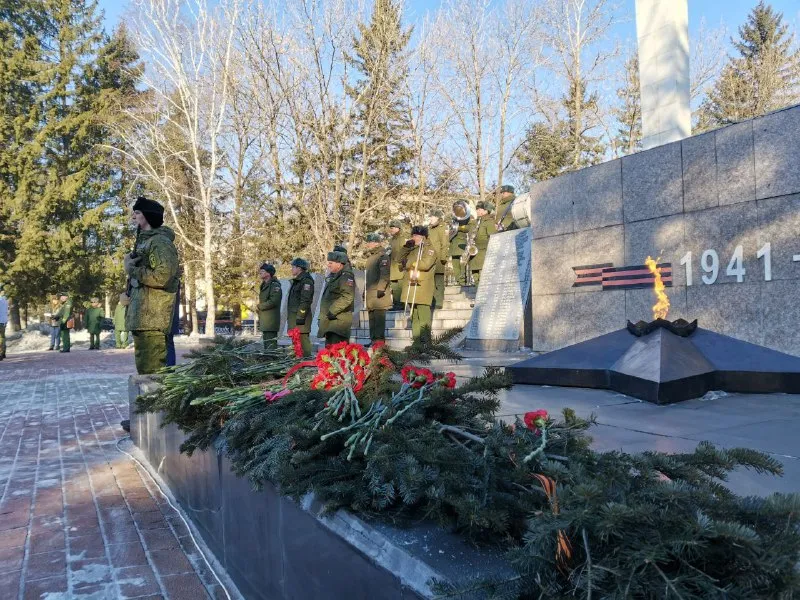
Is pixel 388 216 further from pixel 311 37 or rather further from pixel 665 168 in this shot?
pixel 665 168

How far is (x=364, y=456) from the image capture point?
80.5 inches

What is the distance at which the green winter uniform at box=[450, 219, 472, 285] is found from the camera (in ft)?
46.8

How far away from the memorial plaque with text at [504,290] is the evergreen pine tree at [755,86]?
25604 mm

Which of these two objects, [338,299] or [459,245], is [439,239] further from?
[338,299]

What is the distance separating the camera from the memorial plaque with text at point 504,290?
34.8 ft

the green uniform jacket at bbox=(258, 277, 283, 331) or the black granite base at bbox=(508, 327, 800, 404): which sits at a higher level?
the green uniform jacket at bbox=(258, 277, 283, 331)

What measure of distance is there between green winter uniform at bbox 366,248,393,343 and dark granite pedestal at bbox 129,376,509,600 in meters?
6.63

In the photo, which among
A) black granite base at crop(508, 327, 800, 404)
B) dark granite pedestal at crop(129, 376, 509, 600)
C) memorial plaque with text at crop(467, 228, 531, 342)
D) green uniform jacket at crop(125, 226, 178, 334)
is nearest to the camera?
dark granite pedestal at crop(129, 376, 509, 600)

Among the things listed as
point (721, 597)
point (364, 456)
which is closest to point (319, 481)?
point (364, 456)

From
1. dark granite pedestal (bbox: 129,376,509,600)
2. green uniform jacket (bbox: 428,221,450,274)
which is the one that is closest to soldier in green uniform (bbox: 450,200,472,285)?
green uniform jacket (bbox: 428,221,450,274)

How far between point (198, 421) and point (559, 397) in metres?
2.99

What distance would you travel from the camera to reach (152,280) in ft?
17.7

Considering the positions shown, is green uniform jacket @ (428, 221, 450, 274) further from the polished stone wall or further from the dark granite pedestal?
the dark granite pedestal

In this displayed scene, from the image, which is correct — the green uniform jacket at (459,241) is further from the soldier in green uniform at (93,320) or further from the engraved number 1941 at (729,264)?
the soldier in green uniform at (93,320)
